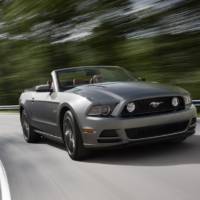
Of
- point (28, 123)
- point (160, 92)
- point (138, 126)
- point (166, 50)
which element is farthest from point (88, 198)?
point (166, 50)

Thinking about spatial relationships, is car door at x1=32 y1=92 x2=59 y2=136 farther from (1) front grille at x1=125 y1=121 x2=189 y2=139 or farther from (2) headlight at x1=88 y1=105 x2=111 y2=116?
(1) front grille at x1=125 y1=121 x2=189 y2=139

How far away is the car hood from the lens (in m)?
6.89

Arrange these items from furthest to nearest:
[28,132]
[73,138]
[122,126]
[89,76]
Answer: [28,132], [89,76], [73,138], [122,126]

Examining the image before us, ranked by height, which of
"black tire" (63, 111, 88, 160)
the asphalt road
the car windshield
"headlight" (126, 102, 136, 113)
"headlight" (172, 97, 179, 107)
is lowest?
the asphalt road

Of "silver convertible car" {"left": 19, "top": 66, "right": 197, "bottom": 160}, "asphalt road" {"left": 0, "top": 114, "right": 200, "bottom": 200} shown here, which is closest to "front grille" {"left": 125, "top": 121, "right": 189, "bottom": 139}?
"silver convertible car" {"left": 19, "top": 66, "right": 197, "bottom": 160}

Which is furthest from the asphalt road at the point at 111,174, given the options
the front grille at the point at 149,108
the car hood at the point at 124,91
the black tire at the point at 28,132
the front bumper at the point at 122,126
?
the black tire at the point at 28,132

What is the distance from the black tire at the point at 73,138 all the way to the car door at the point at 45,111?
42cm

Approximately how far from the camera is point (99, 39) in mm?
23109

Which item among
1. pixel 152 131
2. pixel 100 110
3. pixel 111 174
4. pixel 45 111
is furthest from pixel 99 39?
pixel 111 174

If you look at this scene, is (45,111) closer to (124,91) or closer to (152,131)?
(124,91)

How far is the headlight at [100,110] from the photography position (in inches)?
269

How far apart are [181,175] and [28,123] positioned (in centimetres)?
463

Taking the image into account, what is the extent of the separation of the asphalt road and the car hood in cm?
81

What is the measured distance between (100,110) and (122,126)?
1.20 feet
